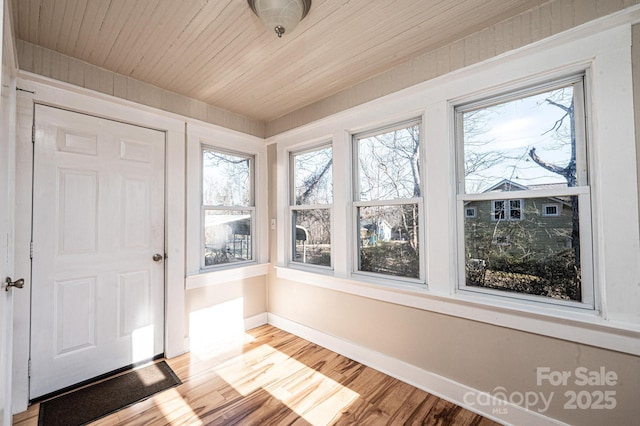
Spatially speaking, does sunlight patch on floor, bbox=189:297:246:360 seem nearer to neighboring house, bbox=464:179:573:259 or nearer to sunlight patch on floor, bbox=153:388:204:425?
sunlight patch on floor, bbox=153:388:204:425

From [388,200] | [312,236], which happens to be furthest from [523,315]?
[312,236]

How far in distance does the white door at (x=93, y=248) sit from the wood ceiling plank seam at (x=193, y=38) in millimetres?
631

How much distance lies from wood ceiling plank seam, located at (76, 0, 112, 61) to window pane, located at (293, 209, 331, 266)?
2.23 m

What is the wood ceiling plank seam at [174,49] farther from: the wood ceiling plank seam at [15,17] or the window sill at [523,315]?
the window sill at [523,315]

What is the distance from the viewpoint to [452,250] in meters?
2.06

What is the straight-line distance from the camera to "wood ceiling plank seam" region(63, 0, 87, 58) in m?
1.68

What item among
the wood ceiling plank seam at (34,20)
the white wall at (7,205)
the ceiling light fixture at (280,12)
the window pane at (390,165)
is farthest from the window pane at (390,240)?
the wood ceiling plank seam at (34,20)

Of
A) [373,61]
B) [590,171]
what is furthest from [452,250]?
[373,61]

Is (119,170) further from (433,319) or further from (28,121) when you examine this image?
(433,319)

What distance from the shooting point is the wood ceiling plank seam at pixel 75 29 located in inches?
66.2

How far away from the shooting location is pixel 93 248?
229cm

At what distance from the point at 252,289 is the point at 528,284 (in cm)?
269

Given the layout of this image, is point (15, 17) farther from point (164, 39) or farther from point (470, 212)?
point (470, 212)

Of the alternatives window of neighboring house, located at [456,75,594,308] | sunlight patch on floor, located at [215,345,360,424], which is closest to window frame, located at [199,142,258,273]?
sunlight patch on floor, located at [215,345,360,424]
